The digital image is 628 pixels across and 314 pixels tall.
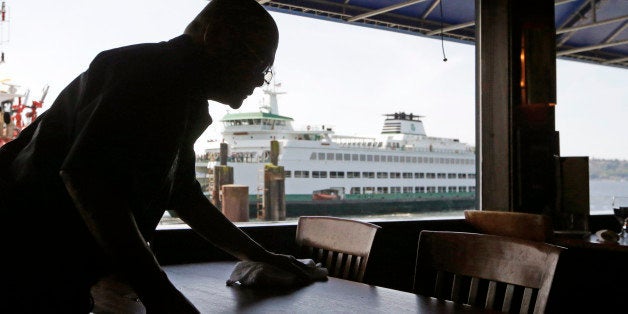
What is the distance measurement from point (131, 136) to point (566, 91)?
3622 mm

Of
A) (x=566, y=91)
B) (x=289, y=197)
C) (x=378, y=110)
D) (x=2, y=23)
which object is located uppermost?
(x=378, y=110)

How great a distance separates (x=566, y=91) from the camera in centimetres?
375

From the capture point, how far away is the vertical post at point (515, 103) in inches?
137

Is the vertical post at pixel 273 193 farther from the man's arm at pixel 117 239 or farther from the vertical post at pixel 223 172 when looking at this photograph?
the man's arm at pixel 117 239

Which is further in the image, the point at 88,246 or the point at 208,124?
the point at 208,124

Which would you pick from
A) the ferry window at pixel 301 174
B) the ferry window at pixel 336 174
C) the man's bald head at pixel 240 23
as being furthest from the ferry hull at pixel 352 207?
the man's bald head at pixel 240 23

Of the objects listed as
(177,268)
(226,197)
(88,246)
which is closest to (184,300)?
(88,246)

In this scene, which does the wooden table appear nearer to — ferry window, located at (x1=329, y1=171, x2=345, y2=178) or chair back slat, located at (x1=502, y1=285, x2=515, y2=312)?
chair back slat, located at (x1=502, y1=285, x2=515, y2=312)

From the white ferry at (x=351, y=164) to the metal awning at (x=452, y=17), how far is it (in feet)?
41.7

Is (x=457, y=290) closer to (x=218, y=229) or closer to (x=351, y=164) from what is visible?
(x=218, y=229)

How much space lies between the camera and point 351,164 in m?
22.6

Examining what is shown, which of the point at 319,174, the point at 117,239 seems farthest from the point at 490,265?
the point at 319,174

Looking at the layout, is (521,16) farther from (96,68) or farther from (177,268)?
(96,68)

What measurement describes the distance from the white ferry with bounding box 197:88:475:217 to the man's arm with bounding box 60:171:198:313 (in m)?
16.8
